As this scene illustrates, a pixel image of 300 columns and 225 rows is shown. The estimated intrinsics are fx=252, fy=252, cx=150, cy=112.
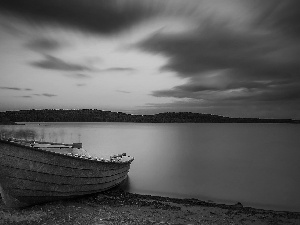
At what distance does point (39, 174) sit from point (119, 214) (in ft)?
12.9

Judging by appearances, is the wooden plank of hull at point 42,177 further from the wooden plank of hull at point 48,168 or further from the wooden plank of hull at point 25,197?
the wooden plank of hull at point 25,197

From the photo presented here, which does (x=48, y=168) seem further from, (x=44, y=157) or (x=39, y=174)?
(x=44, y=157)

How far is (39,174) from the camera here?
36.1ft

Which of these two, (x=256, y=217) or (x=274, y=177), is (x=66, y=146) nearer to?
(x=256, y=217)

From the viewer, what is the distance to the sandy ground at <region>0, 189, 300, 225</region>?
1017 centimetres

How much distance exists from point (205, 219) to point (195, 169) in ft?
77.7

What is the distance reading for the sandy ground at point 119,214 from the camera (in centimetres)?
1017

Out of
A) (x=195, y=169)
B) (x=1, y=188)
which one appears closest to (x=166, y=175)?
(x=195, y=169)


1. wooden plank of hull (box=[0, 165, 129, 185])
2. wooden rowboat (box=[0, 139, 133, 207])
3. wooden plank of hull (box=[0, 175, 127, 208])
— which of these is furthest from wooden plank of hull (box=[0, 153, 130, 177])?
wooden plank of hull (box=[0, 175, 127, 208])

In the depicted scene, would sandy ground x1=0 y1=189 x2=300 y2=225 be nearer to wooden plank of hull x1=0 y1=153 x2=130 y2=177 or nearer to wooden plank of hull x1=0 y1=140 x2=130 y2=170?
wooden plank of hull x1=0 y1=153 x2=130 y2=177

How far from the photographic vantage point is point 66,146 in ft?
54.1

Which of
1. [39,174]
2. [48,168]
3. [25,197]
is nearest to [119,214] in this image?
[48,168]

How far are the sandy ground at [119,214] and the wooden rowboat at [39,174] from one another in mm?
540

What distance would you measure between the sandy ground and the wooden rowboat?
540 millimetres
